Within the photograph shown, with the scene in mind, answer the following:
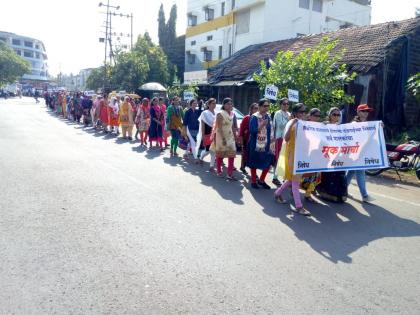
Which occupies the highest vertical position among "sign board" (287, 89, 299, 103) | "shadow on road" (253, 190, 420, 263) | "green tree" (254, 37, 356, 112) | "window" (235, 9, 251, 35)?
"window" (235, 9, 251, 35)

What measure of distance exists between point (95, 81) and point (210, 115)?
1651 inches

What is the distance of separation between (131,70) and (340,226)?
30.3m

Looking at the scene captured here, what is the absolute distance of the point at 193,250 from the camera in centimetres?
427

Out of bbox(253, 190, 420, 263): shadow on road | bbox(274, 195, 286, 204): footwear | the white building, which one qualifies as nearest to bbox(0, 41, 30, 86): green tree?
the white building

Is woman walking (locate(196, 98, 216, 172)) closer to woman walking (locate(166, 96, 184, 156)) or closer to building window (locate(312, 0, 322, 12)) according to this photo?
woman walking (locate(166, 96, 184, 156))

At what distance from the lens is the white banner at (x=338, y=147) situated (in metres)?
6.00

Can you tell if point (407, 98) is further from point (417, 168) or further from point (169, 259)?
point (169, 259)

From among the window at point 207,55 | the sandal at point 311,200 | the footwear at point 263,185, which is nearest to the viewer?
the sandal at point 311,200

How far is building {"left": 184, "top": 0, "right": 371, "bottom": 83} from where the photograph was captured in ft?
96.1

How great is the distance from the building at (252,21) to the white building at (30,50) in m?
78.7

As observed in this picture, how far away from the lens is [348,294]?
3447 mm

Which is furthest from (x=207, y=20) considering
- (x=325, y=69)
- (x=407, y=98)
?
(x=325, y=69)

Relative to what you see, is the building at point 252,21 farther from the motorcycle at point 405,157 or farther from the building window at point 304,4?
the motorcycle at point 405,157

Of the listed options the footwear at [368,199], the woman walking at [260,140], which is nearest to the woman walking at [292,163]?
the woman walking at [260,140]
